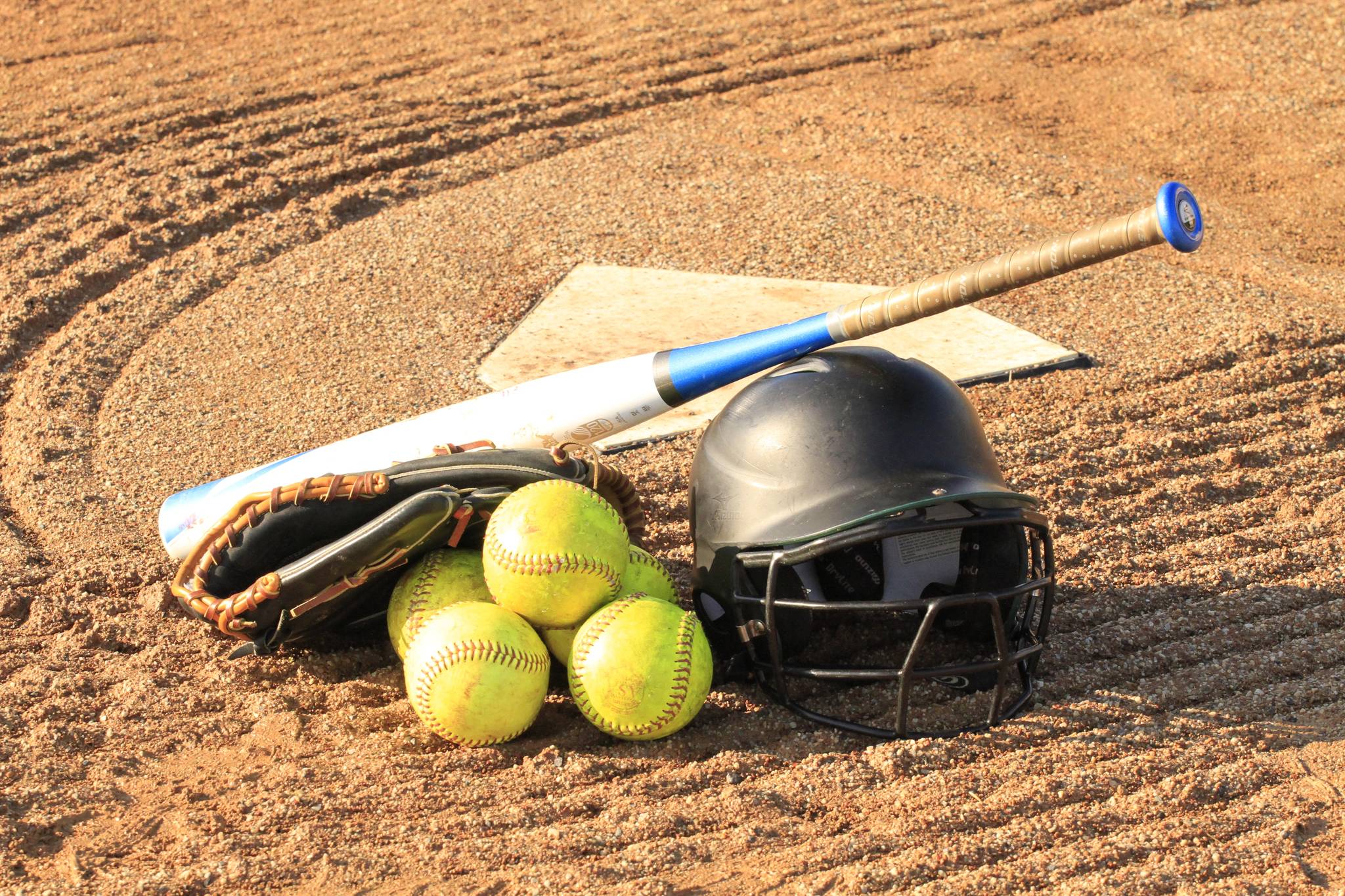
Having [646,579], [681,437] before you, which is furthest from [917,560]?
[681,437]

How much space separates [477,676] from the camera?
106 inches

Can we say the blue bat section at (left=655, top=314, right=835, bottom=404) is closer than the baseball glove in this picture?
No

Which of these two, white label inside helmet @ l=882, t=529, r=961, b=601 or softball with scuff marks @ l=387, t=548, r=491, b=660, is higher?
softball with scuff marks @ l=387, t=548, r=491, b=660

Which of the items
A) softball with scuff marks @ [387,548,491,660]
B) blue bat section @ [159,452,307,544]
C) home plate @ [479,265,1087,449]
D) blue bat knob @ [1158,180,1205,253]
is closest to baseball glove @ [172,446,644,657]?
softball with scuff marks @ [387,548,491,660]

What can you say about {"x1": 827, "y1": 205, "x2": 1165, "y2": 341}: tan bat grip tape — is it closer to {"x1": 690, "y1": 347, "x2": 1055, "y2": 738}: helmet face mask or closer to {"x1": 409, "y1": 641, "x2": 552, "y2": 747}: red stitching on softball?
{"x1": 690, "y1": 347, "x2": 1055, "y2": 738}: helmet face mask

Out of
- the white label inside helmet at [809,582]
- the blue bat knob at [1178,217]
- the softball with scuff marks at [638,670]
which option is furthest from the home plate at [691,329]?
the blue bat knob at [1178,217]

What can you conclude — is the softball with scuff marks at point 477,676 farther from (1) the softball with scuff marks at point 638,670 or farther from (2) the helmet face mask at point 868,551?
(2) the helmet face mask at point 868,551

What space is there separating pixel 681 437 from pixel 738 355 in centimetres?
92

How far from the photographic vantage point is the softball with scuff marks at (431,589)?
301 cm

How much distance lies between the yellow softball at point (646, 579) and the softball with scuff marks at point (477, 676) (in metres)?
0.29

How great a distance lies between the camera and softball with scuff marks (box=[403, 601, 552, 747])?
107 inches

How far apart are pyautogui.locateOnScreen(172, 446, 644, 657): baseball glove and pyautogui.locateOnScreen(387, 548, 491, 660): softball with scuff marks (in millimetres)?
53

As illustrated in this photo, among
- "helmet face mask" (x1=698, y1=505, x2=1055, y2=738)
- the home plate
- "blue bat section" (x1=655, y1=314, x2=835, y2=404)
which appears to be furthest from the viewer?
the home plate

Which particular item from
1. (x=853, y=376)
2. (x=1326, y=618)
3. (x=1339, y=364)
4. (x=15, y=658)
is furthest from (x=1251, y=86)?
(x=15, y=658)
